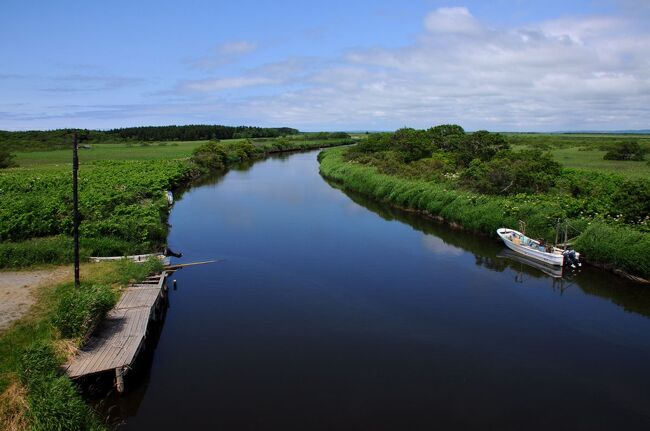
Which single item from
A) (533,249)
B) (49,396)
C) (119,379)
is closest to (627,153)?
(533,249)

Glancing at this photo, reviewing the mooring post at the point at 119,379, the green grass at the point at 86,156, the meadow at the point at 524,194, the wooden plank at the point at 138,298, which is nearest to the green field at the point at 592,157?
the meadow at the point at 524,194

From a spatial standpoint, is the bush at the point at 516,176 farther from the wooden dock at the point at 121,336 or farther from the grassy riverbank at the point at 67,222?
the wooden dock at the point at 121,336

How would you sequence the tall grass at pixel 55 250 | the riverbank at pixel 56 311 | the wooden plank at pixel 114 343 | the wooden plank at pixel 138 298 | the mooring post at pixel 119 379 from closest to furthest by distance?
the riverbank at pixel 56 311 → the wooden plank at pixel 114 343 → the mooring post at pixel 119 379 → the wooden plank at pixel 138 298 → the tall grass at pixel 55 250

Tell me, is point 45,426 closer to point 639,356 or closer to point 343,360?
point 343,360

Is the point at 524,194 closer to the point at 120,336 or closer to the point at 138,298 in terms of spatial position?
the point at 138,298

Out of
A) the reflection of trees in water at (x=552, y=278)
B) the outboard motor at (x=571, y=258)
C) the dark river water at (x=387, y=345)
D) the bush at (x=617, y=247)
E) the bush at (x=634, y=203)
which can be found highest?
the bush at (x=634, y=203)

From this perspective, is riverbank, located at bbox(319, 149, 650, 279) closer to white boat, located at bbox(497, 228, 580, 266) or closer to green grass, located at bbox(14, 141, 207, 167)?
white boat, located at bbox(497, 228, 580, 266)

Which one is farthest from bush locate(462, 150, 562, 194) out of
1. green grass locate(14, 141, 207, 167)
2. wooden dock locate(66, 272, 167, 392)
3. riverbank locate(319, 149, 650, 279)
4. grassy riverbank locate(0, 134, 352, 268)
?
green grass locate(14, 141, 207, 167)

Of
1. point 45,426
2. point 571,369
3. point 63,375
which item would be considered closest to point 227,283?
point 63,375
